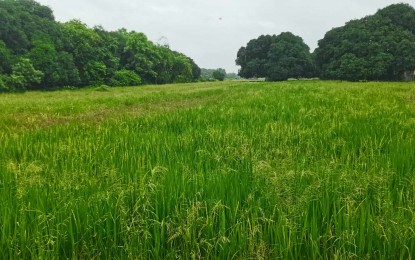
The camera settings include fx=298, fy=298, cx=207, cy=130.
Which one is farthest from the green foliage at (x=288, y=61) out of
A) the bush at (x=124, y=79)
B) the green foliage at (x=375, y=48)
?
the bush at (x=124, y=79)

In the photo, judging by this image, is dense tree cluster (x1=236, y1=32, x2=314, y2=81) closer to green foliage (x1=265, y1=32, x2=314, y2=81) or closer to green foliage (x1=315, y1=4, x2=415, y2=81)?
green foliage (x1=265, y1=32, x2=314, y2=81)

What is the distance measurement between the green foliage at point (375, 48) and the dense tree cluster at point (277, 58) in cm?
1006

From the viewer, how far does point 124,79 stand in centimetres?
6122

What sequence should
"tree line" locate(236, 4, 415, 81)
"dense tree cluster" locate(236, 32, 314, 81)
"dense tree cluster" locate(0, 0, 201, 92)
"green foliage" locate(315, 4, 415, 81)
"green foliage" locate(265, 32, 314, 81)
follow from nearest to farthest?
"dense tree cluster" locate(0, 0, 201, 92) → "green foliage" locate(315, 4, 415, 81) → "tree line" locate(236, 4, 415, 81) → "green foliage" locate(265, 32, 314, 81) → "dense tree cluster" locate(236, 32, 314, 81)

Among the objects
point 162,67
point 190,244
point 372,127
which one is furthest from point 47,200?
point 162,67

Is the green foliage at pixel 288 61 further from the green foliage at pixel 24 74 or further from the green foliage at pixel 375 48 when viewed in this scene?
the green foliage at pixel 24 74

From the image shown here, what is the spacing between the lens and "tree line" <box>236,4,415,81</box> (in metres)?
50.2

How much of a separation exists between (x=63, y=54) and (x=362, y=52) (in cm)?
5179

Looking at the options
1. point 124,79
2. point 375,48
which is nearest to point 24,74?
point 124,79

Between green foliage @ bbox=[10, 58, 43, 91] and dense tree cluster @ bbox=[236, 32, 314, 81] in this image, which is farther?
dense tree cluster @ bbox=[236, 32, 314, 81]

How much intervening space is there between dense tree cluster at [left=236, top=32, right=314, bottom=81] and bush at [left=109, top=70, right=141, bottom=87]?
31.6 metres

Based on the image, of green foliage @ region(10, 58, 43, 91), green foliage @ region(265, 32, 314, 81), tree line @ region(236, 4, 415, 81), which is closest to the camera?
green foliage @ region(10, 58, 43, 91)

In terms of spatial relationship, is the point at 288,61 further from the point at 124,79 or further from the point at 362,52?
the point at 124,79

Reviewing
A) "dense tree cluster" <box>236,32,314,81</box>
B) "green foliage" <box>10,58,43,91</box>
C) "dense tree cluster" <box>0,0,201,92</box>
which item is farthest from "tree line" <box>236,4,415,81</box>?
"green foliage" <box>10,58,43,91</box>
